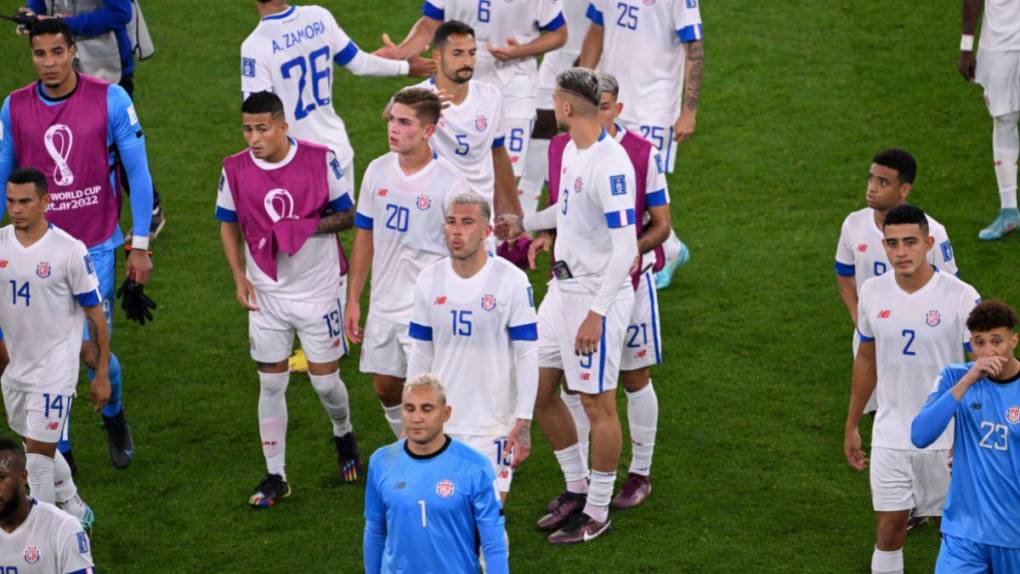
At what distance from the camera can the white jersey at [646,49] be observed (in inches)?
445

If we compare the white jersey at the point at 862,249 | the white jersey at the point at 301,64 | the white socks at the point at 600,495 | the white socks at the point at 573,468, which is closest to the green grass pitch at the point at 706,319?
the white socks at the point at 600,495

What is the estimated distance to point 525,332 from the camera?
8039mm

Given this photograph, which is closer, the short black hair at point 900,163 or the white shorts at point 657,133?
the short black hair at point 900,163

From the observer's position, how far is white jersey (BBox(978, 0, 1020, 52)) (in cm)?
1217

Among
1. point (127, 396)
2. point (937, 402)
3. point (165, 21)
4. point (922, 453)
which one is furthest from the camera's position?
point (165, 21)

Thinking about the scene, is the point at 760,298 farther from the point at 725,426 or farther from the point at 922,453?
the point at 922,453

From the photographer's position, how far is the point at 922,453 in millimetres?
8164

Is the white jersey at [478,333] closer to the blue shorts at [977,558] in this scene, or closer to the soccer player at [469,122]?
the soccer player at [469,122]

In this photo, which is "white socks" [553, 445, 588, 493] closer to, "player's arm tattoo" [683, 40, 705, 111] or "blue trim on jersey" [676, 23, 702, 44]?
"player's arm tattoo" [683, 40, 705, 111]

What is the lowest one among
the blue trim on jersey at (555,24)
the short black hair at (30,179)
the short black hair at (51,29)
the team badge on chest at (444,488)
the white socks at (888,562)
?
the white socks at (888,562)

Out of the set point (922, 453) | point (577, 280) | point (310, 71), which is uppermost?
point (310, 71)

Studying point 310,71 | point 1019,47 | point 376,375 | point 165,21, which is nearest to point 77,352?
point 376,375

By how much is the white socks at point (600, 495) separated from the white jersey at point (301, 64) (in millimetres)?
3019

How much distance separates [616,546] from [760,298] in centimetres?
365
